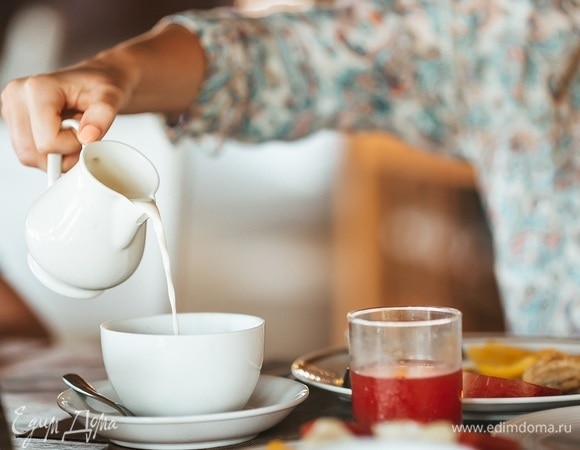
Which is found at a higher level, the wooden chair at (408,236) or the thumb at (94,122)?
the thumb at (94,122)

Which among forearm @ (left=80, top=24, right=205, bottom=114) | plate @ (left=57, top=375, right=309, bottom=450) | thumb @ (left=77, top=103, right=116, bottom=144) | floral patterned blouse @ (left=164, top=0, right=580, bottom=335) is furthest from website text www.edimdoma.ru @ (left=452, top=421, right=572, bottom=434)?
floral patterned blouse @ (left=164, top=0, right=580, bottom=335)

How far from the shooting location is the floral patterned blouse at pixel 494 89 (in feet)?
5.01

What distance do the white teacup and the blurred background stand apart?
2.59 m

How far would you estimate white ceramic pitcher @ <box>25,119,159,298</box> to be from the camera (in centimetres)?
72

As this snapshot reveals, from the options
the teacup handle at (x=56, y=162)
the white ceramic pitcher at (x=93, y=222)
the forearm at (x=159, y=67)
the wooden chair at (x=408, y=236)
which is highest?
the forearm at (x=159, y=67)

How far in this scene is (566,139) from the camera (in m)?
1.57

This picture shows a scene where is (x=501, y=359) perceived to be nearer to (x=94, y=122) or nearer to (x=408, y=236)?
(x=94, y=122)

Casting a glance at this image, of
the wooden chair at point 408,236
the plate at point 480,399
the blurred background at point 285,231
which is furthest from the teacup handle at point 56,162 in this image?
the wooden chair at point 408,236

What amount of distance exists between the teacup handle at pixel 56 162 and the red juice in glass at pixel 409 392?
36cm

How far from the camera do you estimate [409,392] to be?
2.15 ft

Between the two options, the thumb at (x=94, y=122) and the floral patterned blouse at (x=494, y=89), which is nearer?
the thumb at (x=94, y=122)

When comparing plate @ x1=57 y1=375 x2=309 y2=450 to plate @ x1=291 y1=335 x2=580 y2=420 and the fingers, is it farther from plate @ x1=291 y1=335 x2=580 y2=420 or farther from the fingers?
the fingers

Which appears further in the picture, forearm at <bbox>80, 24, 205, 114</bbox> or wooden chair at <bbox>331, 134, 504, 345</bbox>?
wooden chair at <bbox>331, 134, 504, 345</bbox>

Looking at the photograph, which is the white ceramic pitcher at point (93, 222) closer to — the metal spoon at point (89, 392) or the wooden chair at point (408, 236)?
the metal spoon at point (89, 392)
